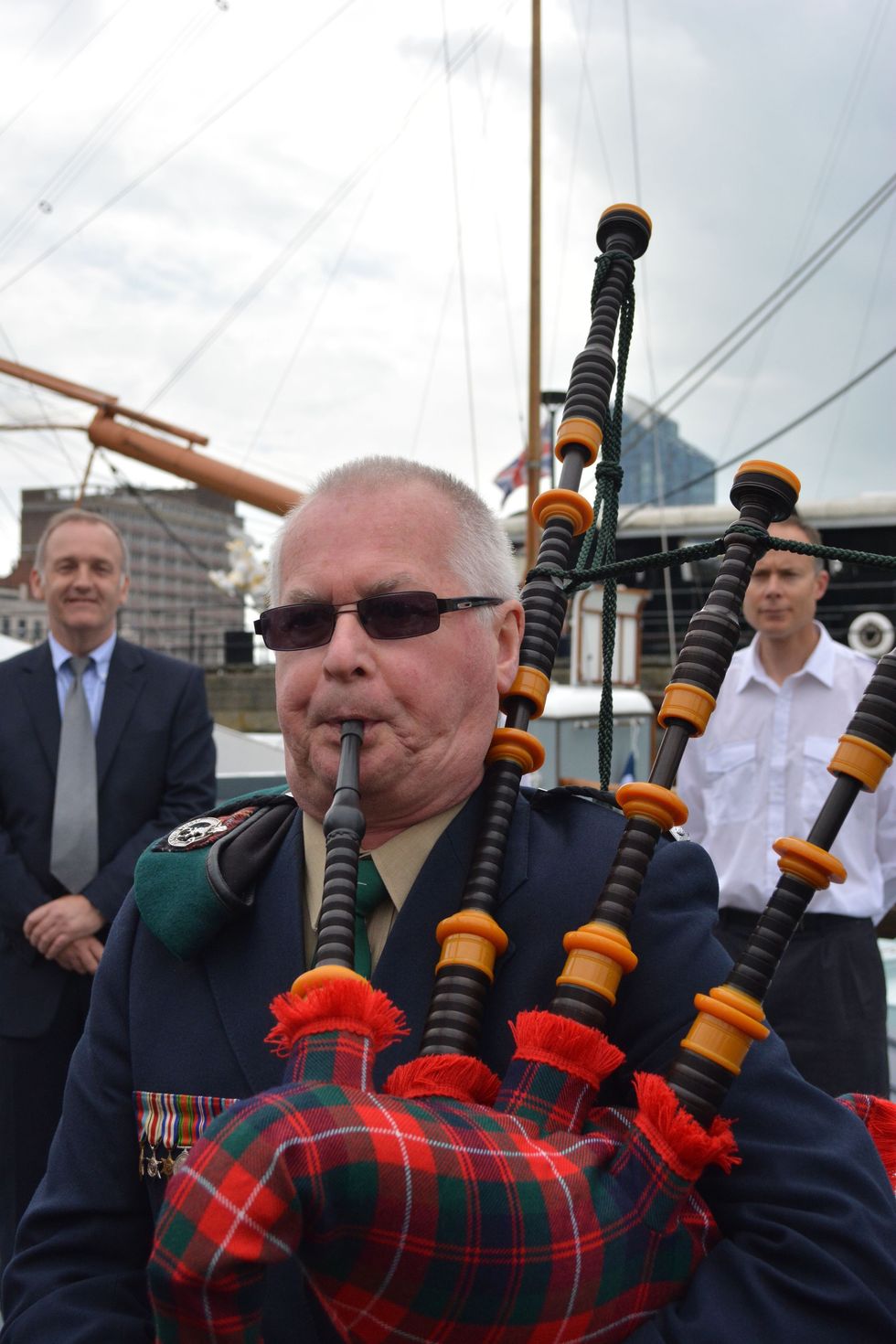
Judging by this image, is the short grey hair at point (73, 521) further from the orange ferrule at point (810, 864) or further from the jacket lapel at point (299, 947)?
the orange ferrule at point (810, 864)

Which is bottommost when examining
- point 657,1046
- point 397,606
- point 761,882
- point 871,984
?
point 871,984

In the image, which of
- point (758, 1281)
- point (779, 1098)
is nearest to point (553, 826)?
point (779, 1098)

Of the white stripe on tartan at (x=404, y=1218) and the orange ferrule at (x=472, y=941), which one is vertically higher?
the orange ferrule at (x=472, y=941)

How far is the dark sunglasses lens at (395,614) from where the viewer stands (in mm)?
1384

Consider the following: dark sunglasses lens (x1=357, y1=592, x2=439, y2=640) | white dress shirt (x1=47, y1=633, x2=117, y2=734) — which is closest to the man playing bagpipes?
dark sunglasses lens (x1=357, y1=592, x2=439, y2=640)

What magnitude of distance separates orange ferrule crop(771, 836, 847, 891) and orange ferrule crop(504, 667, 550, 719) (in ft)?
1.37

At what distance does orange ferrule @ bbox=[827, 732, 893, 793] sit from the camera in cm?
120

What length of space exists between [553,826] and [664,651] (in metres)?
19.6

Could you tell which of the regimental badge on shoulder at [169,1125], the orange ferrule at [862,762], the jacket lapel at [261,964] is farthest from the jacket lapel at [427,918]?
the orange ferrule at [862,762]

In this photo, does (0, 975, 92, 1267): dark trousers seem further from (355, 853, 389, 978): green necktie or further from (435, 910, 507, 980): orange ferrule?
(435, 910, 507, 980): orange ferrule

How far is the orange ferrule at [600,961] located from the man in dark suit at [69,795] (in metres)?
2.39

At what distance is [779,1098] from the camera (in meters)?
1.20

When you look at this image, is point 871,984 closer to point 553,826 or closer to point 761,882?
point 761,882

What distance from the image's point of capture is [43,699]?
140 inches
